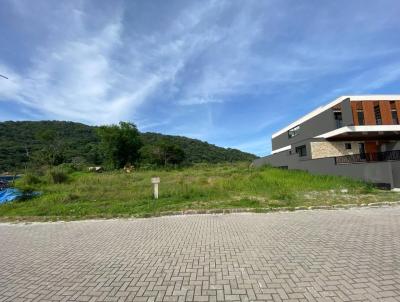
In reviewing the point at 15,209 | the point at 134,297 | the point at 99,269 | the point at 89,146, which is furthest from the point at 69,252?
the point at 89,146

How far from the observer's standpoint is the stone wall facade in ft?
83.6

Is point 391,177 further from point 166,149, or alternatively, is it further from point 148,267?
point 166,149

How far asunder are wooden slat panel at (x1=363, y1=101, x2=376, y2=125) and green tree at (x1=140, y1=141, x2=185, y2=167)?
50.3 metres

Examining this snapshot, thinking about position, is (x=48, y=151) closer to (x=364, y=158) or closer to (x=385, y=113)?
(x=364, y=158)

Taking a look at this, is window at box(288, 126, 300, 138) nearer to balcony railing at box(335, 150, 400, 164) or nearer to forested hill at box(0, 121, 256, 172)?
balcony railing at box(335, 150, 400, 164)

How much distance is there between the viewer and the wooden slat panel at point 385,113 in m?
24.7

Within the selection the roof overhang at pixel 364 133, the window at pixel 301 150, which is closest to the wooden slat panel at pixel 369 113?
the roof overhang at pixel 364 133

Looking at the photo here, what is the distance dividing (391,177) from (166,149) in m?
57.8

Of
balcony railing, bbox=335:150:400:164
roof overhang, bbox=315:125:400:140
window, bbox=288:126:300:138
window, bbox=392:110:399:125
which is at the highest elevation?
window, bbox=288:126:300:138

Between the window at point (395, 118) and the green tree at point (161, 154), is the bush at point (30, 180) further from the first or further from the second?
the green tree at point (161, 154)

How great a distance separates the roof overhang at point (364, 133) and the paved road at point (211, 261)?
18.8m

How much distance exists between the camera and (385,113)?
81.6 feet

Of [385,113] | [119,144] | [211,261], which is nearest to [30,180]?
[211,261]

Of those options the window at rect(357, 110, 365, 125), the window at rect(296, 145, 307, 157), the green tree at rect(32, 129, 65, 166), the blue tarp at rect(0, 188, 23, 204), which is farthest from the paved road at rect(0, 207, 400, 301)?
the green tree at rect(32, 129, 65, 166)
